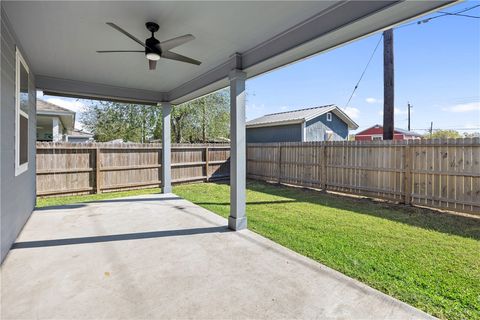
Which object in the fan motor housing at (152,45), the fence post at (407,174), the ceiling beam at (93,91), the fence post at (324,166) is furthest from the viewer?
the fence post at (324,166)

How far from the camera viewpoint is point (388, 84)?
6.73 m

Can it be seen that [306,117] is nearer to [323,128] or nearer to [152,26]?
[323,128]

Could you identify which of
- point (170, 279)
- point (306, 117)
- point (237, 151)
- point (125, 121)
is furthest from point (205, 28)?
point (125, 121)

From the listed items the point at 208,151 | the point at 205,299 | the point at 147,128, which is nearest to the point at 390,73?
the point at 208,151

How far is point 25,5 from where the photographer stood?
8.61 ft

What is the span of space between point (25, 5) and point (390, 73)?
7592mm

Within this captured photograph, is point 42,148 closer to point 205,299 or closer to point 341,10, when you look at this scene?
point 205,299

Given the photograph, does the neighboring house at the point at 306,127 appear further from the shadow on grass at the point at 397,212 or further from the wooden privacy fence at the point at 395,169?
the shadow on grass at the point at 397,212

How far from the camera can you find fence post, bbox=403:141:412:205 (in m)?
5.76

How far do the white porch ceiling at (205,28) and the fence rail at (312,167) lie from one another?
321cm

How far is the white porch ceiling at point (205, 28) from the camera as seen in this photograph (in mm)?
2535

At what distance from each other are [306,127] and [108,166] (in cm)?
958

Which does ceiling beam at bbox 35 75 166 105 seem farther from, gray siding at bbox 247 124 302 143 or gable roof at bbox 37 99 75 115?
gray siding at bbox 247 124 302 143

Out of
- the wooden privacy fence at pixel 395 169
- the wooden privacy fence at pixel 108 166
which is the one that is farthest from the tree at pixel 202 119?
the wooden privacy fence at pixel 395 169
